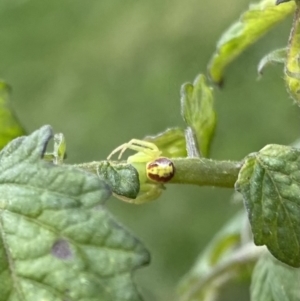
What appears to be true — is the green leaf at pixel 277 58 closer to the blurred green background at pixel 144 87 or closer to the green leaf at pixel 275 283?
the green leaf at pixel 275 283

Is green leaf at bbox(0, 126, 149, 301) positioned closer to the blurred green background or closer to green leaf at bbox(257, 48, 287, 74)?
green leaf at bbox(257, 48, 287, 74)

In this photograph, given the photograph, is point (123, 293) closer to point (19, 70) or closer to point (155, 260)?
point (155, 260)

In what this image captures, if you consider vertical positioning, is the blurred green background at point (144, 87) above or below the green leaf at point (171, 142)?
above

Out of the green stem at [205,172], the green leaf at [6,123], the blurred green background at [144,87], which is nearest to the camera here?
the green stem at [205,172]

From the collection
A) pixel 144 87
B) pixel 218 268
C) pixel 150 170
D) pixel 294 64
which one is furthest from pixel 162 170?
pixel 144 87

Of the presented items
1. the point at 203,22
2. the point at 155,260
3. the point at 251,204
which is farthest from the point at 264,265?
the point at 203,22

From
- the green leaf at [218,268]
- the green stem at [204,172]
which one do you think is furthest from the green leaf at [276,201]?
the green leaf at [218,268]
